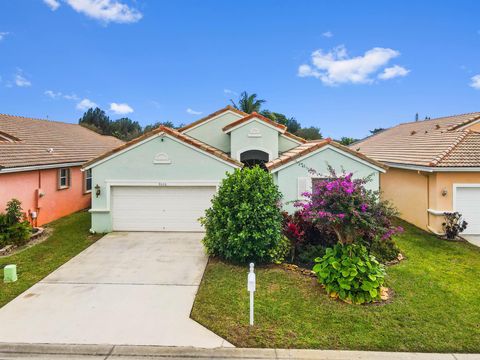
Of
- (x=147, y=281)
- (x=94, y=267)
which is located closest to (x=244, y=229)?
(x=147, y=281)

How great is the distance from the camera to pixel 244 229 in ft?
30.6

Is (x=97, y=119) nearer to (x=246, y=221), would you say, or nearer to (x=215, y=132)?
(x=215, y=132)

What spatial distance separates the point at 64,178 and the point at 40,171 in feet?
7.26

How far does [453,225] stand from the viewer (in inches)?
500

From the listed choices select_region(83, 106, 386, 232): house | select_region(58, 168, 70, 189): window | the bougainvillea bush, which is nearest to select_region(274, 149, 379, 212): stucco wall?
select_region(83, 106, 386, 232): house

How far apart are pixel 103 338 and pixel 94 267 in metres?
4.17

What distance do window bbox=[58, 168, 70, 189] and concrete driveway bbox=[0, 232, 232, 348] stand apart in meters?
7.06

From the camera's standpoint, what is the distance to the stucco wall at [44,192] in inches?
505

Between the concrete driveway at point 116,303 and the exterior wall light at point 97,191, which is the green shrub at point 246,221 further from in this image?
the exterior wall light at point 97,191

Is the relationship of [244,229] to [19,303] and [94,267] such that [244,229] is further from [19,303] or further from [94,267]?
[19,303]

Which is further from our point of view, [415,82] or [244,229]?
[415,82]

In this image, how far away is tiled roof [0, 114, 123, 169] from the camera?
13.8 meters

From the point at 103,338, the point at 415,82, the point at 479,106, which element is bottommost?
the point at 103,338

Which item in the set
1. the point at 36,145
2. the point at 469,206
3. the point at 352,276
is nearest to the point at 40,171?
the point at 36,145
